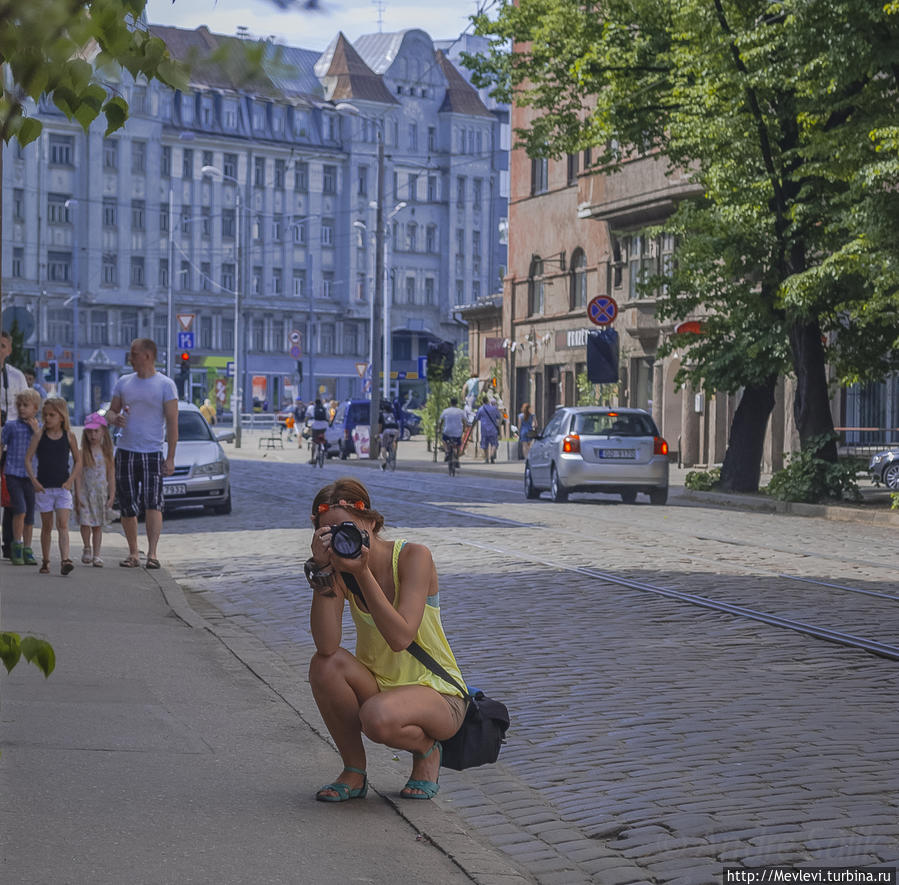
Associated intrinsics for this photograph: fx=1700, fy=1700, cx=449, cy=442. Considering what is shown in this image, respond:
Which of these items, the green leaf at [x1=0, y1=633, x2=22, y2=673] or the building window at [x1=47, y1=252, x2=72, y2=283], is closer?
the green leaf at [x1=0, y1=633, x2=22, y2=673]

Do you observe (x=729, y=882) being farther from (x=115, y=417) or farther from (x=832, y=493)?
(x=832, y=493)

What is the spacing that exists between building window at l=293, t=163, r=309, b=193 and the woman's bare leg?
98370 millimetres

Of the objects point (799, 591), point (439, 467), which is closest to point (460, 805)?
point (799, 591)

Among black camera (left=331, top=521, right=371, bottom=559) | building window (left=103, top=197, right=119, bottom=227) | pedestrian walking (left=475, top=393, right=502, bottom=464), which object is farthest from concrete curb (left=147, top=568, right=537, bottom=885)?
building window (left=103, top=197, right=119, bottom=227)

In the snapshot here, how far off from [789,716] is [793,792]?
5.64 ft

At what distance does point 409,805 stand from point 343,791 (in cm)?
23

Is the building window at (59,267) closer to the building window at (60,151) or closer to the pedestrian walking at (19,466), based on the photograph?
the building window at (60,151)

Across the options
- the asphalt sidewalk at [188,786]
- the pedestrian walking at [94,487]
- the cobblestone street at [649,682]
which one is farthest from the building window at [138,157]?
the asphalt sidewalk at [188,786]

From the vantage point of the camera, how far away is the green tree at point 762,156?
22156mm

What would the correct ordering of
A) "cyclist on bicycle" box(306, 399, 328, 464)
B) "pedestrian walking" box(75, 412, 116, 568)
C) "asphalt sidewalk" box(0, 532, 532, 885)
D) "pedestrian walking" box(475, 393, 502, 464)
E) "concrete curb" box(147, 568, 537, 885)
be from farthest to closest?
1. "pedestrian walking" box(475, 393, 502, 464)
2. "cyclist on bicycle" box(306, 399, 328, 464)
3. "pedestrian walking" box(75, 412, 116, 568)
4. "concrete curb" box(147, 568, 537, 885)
5. "asphalt sidewalk" box(0, 532, 532, 885)

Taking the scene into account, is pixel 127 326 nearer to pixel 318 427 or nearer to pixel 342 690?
pixel 318 427

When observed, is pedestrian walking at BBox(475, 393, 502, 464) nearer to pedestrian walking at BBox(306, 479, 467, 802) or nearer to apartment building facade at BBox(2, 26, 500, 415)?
pedestrian walking at BBox(306, 479, 467, 802)

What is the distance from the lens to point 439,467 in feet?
138

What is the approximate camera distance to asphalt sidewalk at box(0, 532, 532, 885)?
4.86m
